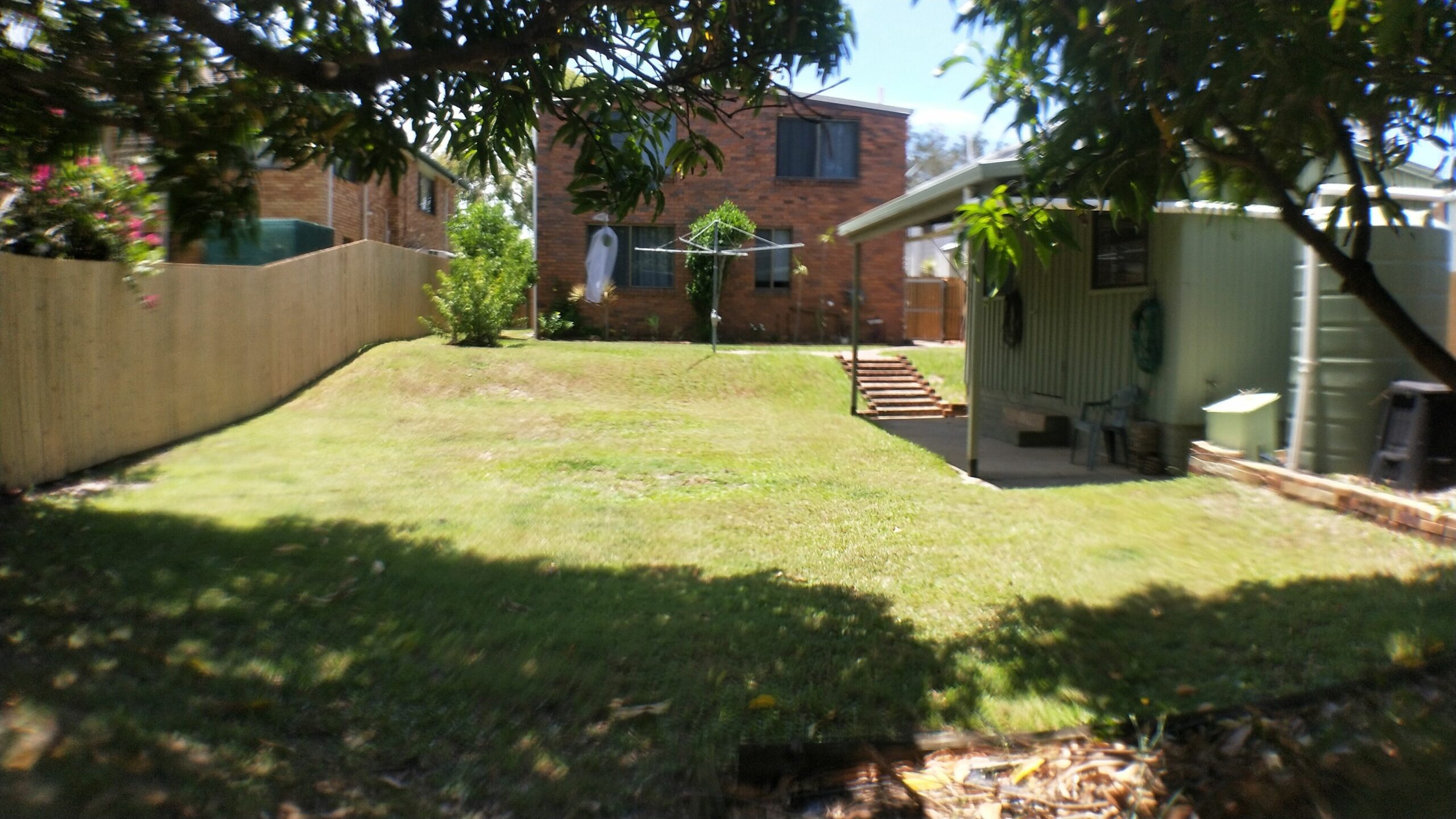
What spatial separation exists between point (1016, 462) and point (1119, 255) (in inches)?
99.9

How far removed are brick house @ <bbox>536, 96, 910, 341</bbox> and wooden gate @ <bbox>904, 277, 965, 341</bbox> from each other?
306cm

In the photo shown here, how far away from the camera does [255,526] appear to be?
8039mm

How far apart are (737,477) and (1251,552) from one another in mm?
4667

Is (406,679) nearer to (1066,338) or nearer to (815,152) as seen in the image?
Answer: (1066,338)

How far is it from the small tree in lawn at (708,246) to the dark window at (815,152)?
1.78 metres

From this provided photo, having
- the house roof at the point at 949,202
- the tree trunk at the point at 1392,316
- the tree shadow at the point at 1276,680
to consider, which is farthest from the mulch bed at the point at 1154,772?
the house roof at the point at 949,202

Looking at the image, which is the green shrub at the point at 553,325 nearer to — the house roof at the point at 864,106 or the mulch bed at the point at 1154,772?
the house roof at the point at 864,106

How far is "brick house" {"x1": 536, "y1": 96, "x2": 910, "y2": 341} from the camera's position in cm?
2481

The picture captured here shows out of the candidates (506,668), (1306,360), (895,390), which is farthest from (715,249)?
(506,668)

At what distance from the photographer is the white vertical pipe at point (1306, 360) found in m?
9.02

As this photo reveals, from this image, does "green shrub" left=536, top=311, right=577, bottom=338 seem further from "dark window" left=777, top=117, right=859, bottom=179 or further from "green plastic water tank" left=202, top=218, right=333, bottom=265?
"dark window" left=777, top=117, right=859, bottom=179

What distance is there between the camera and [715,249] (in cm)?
2205

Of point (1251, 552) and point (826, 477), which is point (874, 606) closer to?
point (1251, 552)

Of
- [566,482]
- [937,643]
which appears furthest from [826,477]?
[937,643]
